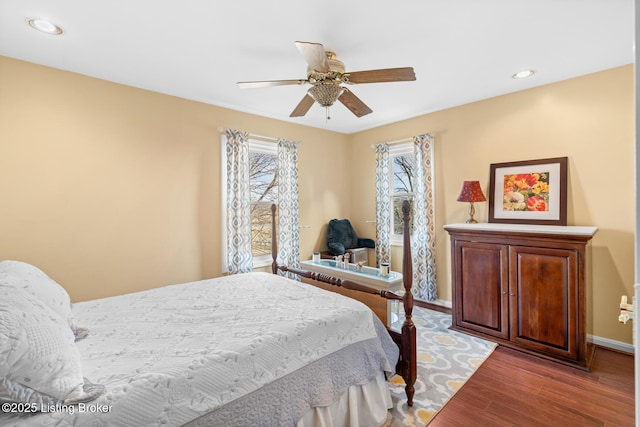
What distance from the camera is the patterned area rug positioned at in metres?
1.99

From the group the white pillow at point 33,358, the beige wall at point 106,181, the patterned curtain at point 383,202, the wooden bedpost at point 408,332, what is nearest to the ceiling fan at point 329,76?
the wooden bedpost at point 408,332

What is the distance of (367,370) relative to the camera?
6.01 feet

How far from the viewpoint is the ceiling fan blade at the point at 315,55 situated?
1799 mm

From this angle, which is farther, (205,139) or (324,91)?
(205,139)

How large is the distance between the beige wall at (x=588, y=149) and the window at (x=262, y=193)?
8.54 ft

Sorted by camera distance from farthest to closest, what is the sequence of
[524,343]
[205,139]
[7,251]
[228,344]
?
1. [205,139]
2. [524,343]
3. [7,251]
4. [228,344]

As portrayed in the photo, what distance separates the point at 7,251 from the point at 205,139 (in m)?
2.10

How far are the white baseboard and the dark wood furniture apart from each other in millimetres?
505

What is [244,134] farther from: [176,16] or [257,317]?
[257,317]

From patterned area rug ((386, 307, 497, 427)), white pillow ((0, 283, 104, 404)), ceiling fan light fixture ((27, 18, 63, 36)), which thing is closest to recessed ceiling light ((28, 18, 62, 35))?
ceiling fan light fixture ((27, 18, 63, 36))

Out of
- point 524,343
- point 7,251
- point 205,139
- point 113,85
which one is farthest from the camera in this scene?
point 205,139

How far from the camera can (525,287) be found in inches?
108

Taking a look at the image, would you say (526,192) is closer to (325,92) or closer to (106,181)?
(325,92)

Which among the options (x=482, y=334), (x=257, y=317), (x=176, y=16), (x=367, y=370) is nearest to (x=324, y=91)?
(x=176, y=16)
